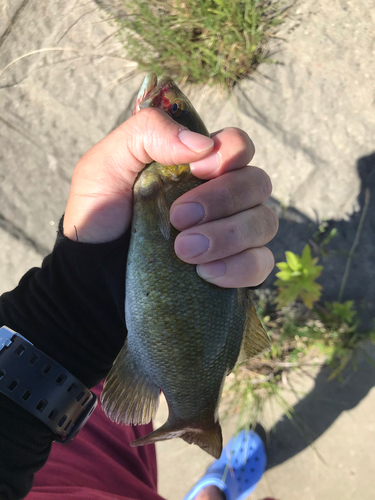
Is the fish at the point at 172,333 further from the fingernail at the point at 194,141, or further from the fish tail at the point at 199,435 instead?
the fingernail at the point at 194,141

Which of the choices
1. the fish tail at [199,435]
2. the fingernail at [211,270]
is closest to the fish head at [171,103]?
the fingernail at [211,270]

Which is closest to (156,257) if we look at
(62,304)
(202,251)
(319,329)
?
(202,251)

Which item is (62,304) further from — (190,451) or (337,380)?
(337,380)

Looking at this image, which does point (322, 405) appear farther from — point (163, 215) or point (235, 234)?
point (163, 215)

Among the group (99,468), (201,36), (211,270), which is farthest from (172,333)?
(201,36)

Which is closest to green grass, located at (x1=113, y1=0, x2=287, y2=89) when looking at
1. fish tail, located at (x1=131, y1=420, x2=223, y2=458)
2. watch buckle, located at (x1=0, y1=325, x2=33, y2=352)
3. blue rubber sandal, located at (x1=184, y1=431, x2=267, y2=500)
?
watch buckle, located at (x1=0, y1=325, x2=33, y2=352)

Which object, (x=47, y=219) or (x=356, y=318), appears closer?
(x=356, y=318)
